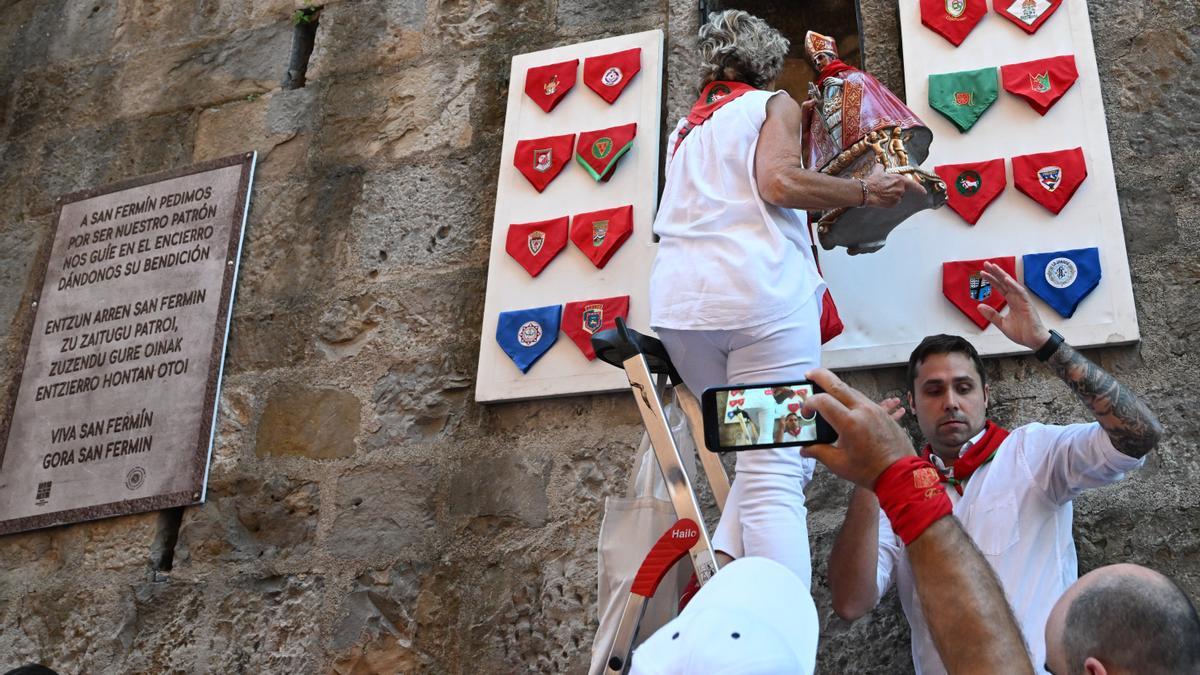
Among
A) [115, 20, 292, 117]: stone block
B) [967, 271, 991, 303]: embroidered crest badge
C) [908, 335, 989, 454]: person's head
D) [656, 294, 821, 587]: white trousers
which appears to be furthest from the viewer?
[115, 20, 292, 117]: stone block

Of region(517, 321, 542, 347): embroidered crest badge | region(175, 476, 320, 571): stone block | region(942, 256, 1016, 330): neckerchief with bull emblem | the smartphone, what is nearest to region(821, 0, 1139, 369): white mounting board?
region(942, 256, 1016, 330): neckerchief with bull emblem

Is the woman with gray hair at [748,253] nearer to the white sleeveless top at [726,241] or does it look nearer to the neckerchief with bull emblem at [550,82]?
the white sleeveless top at [726,241]

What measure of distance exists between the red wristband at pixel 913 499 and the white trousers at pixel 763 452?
2.11 feet

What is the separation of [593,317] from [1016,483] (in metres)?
1.33

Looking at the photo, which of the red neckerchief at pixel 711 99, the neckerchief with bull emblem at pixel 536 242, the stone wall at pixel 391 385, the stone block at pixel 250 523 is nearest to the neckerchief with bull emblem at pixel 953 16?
the stone wall at pixel 391 385

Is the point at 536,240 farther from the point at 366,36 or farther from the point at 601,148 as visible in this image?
the point at 366,36

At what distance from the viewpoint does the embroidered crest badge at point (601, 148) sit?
374 centimetres

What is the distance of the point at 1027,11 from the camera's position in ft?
11.5

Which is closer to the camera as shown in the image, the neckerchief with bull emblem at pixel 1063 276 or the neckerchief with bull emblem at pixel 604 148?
the neckerchief with bull emblem at pixel 1063 276

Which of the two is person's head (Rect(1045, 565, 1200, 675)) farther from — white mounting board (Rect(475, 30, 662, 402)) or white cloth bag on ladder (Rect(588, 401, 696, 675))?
white mounting board (Rect(475, 30, 662, 402))

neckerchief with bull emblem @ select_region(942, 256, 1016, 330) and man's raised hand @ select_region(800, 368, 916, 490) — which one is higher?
neckerchief with bull emblem @ select_region(942, 256, 1016, 330)

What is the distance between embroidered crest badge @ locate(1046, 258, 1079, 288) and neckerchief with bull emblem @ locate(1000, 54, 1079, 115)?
0.48 m

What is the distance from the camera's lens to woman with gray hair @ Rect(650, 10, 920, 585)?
2.39 meters

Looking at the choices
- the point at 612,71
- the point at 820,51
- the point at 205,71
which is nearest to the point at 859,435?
the point at 820,51
